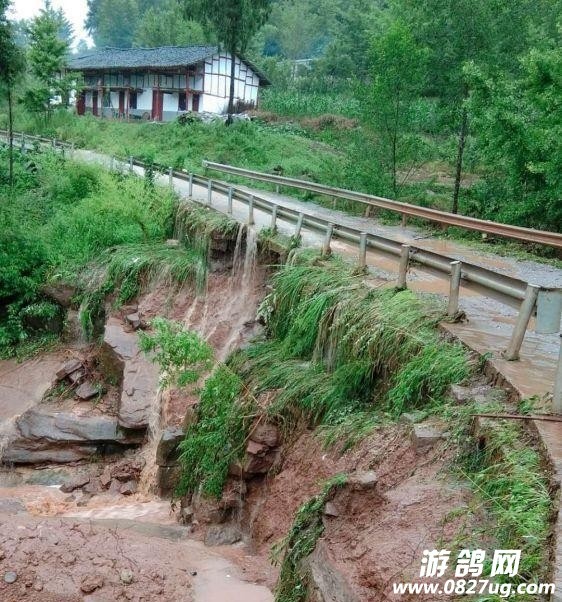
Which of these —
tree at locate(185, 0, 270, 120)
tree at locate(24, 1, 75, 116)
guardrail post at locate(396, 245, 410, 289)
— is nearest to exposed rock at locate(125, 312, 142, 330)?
guardrail post at locate(396, 245, 410, 289)

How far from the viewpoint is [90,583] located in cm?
703

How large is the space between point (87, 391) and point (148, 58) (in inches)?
1487

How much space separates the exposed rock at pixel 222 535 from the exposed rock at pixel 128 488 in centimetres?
317

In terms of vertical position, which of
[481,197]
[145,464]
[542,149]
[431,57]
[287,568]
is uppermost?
[431,57]

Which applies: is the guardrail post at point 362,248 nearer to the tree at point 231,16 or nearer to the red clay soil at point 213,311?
the red clay soil at point 213,311

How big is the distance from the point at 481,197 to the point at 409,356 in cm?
1349

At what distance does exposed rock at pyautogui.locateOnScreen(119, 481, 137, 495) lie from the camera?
38.0 ft

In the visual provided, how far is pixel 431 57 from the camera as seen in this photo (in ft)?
68.0

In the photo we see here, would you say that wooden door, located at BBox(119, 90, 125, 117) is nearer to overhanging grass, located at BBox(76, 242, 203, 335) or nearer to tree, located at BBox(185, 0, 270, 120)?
tree, located at BBox(185, 0, 270, 120)

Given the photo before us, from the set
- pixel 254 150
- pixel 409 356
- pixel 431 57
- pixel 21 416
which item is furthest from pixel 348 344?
pixel 254 150

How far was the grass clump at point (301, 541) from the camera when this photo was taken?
578 centimetres

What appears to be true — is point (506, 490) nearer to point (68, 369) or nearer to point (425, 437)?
point (425, 437)

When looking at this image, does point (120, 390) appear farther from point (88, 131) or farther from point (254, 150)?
point (88, 131)

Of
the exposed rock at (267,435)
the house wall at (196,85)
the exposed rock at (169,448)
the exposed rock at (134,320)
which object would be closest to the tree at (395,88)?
the exposed rock at (134,320)
